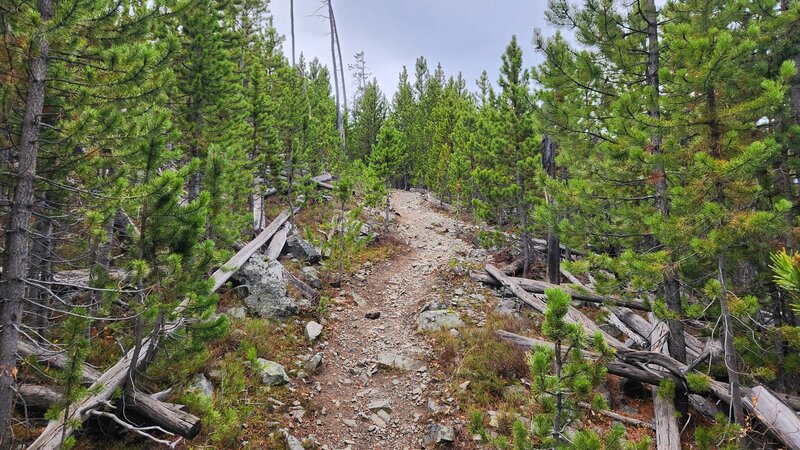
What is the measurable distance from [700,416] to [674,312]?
2157 mm

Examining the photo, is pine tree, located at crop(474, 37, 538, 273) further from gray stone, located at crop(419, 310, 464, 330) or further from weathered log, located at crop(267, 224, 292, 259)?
weathered log, located at crop(267, 224, 292, 259)

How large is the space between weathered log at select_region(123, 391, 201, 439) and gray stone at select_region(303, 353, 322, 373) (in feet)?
10.8

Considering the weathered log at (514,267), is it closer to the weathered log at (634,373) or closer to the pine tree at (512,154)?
the pine tree at (512,154)

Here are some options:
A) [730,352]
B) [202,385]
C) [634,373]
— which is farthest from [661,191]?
[202,385]

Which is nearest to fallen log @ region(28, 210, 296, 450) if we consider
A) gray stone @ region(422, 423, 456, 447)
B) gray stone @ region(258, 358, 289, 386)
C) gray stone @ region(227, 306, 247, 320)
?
gray stone @ region(258, 358, 289, 386)

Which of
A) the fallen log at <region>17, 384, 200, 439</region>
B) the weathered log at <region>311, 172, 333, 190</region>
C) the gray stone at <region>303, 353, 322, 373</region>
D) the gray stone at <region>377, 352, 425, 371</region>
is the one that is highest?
the weathered log at <region>311, 172, 333, 190</region>

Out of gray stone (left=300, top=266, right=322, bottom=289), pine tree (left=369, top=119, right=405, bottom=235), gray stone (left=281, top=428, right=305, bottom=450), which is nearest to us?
gray stone (left=281, top=428, right=305, bottom=450)

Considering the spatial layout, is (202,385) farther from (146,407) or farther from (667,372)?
(667,372)

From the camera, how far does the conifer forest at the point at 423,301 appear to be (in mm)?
4238

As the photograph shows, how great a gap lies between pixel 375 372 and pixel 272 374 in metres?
2.41

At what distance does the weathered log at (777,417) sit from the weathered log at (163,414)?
7416 millimetres

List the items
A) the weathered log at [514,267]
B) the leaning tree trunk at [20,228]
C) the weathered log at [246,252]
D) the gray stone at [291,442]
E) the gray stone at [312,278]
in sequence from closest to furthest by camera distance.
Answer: the leaning tree trunk at [20,228] → the gray stone at [291,442] → the weathered log at [246,252] → the gray stone at [312,278] → the weathered log at [514,267]

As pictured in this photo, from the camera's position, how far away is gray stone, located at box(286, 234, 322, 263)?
1412 cm

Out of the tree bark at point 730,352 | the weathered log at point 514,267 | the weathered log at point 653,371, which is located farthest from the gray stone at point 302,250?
the tree bark at point 730,352
